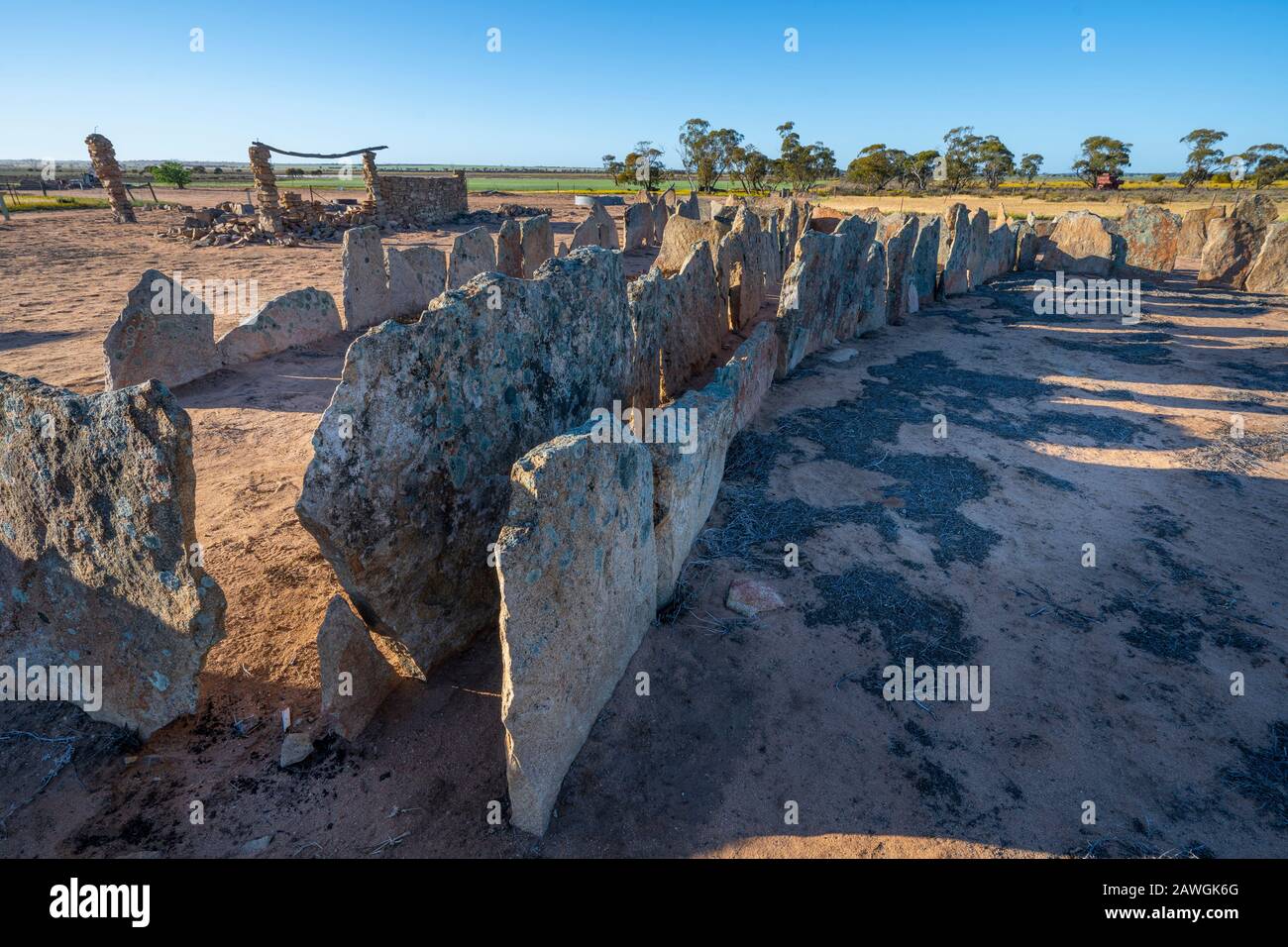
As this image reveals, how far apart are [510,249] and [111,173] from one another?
20.1 meters

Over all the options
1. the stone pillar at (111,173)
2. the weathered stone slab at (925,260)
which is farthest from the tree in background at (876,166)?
the stone pillar at (111,173)

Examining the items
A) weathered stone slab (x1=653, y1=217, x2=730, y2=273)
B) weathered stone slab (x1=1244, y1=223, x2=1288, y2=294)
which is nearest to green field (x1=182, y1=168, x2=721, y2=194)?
weathered stone slab (x1=653, y1=217, x2=730, y2=273)

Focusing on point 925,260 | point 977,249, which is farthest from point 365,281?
point 977,249

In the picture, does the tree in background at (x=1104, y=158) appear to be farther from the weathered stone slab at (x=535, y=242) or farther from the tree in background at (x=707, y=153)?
the weathered stone slab at (x=535, y=242)

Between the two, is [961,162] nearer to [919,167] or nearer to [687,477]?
[919,167]

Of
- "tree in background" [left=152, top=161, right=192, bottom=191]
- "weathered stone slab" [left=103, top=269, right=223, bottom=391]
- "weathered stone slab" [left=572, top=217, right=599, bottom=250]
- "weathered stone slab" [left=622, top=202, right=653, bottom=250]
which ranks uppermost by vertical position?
"tree in background" [left=152, top=161, right=192, bottom=191]

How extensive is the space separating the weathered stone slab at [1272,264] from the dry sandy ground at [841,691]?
369 inches

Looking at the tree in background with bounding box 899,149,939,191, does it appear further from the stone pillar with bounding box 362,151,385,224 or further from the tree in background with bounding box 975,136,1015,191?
the stone pillar with bounding box 362,151,385,224

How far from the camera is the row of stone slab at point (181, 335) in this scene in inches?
266

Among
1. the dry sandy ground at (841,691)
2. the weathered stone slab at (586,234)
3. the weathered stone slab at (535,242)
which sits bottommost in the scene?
the dry sandy ground at (841,691)

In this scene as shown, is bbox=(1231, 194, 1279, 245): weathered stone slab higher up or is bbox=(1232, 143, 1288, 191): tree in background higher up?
bbox=(1232, 143, 1288, 191): tree in background

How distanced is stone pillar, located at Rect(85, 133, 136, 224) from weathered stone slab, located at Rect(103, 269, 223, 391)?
19.2m

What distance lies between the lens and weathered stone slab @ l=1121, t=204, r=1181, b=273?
1453 cm
